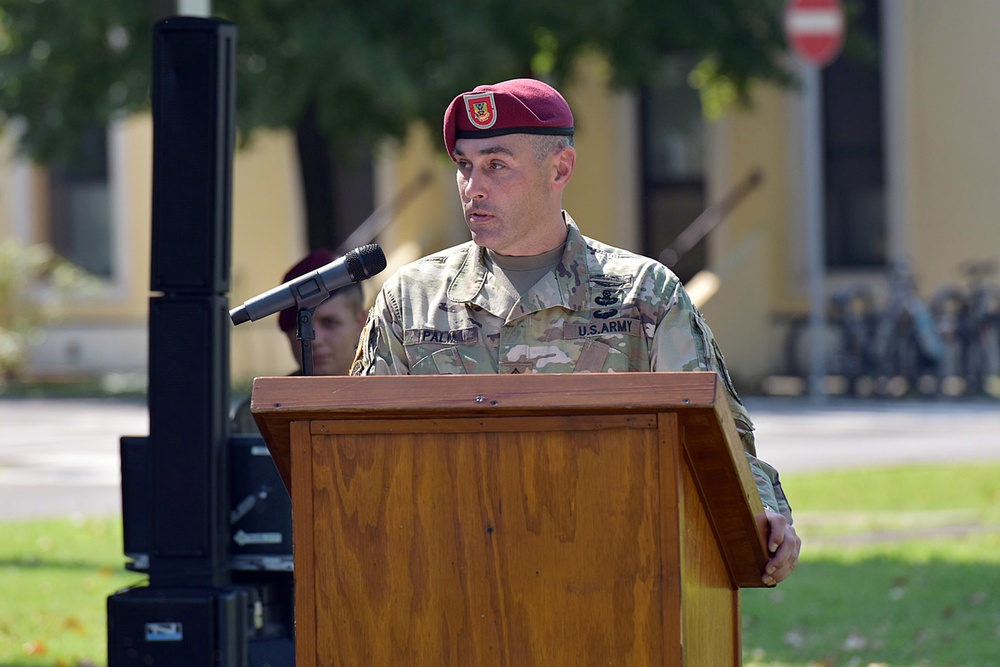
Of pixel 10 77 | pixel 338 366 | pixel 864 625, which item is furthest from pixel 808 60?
pixel 338 366

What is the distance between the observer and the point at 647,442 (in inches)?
110

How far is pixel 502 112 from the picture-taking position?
11.1 ft

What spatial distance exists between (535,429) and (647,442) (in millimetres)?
183

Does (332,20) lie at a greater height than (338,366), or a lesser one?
greater

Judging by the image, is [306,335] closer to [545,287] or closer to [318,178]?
[545,287]

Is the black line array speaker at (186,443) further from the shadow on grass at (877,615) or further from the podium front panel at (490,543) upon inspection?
the shadow on grass at (877,615)

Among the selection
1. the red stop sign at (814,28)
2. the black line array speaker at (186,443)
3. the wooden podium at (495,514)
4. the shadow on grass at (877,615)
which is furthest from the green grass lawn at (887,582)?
the red stop sign at (814,28)

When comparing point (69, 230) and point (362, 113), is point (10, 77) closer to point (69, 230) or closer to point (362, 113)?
point (362, 113)

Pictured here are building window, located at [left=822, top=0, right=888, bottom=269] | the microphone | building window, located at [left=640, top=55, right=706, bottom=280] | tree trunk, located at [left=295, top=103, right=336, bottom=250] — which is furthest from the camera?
building window, located at [left=640, top=55, right=706, bottom=280]

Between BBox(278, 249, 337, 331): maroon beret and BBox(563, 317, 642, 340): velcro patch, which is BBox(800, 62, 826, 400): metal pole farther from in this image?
BBox(563, 317, 642, 340): velcro patch

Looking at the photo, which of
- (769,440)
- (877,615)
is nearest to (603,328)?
(877,615)

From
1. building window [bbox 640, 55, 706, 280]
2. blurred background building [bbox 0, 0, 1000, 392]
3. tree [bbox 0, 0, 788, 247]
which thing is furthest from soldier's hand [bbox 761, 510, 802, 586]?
building window [bbox 640, 55, 706, 280]

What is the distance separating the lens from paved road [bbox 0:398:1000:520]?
12431 millimetres

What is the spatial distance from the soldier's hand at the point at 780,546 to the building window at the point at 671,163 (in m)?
19.1
